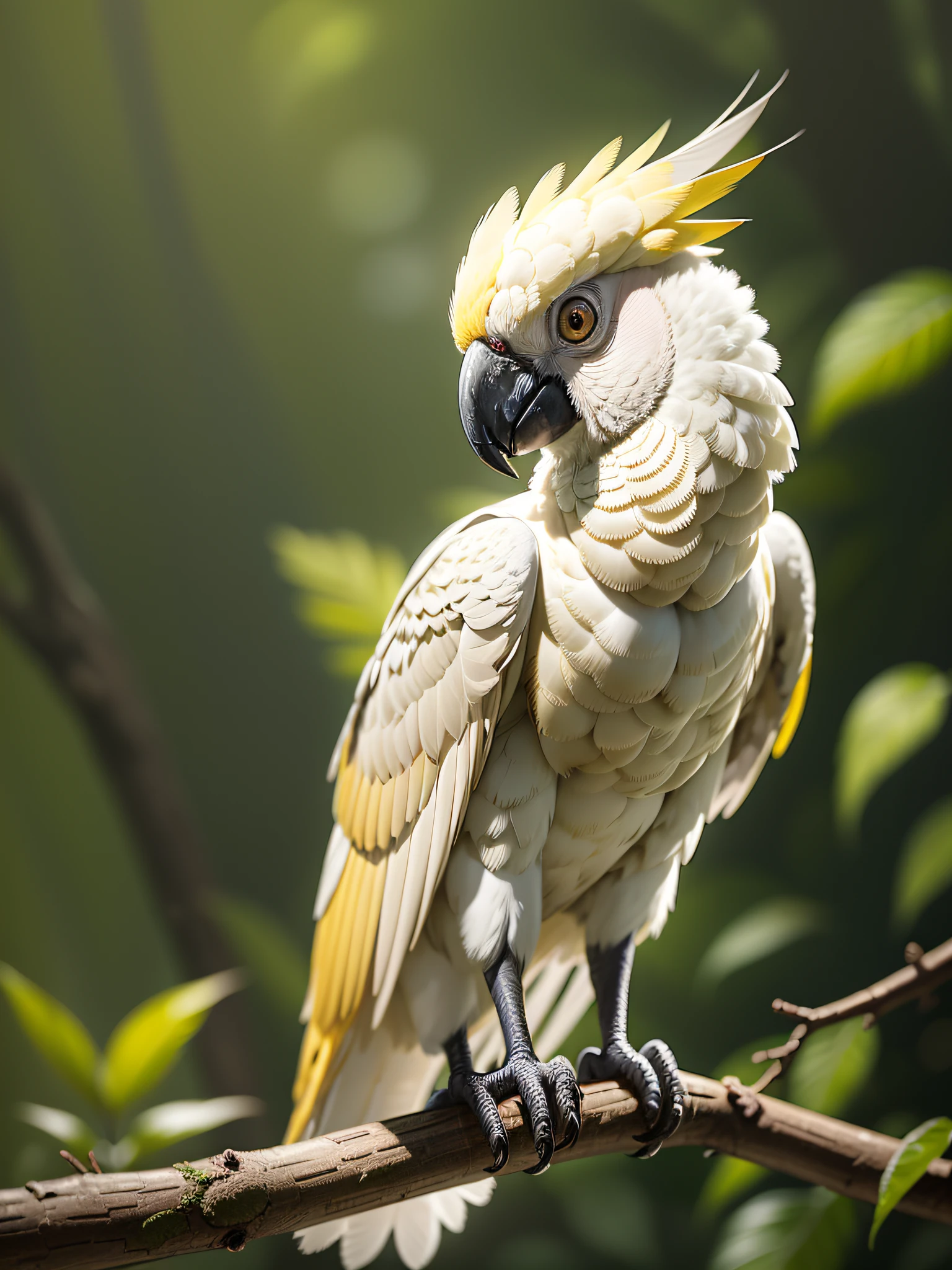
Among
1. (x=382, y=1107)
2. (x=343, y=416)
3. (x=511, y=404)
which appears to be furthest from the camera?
(x=343, y=416)

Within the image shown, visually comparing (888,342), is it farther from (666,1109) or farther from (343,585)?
(666,1109)

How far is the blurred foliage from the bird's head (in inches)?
48.3

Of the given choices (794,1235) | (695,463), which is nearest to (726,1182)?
(794,1235)

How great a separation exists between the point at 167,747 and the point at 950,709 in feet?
4.79

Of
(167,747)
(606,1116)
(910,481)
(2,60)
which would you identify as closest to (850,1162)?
(606,1116)

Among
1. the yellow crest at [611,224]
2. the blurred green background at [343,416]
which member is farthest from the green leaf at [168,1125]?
the yellow crest at [611,224]

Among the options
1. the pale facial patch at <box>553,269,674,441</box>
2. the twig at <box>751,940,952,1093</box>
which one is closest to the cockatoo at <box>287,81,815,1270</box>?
the pale facial patch at <box>553,269,674,441</box>

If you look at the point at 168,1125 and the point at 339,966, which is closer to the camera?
the point at 339,966

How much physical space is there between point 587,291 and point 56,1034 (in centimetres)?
148

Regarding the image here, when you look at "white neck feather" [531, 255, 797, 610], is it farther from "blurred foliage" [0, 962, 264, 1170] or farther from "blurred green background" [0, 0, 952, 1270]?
"blurred foliage" [0, 962, 264, 1170]

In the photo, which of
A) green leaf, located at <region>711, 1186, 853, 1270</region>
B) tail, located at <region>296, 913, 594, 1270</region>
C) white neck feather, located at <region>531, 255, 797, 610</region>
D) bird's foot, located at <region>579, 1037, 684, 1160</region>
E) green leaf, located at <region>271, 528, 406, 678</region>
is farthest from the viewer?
green leaf, located at <region>271, 528, 406, 678</region>

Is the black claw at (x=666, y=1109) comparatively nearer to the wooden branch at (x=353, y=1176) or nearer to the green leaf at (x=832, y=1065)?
the wooden branch at (x=353, y=1176)

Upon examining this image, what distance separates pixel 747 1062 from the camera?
1537 millimetres

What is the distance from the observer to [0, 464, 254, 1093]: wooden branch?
1706 millimetres
